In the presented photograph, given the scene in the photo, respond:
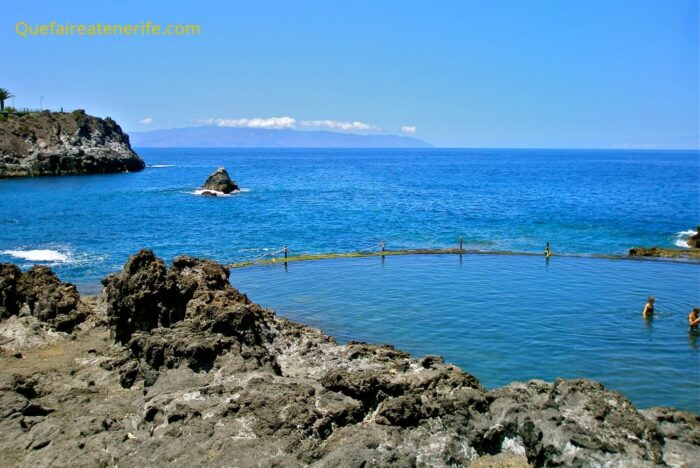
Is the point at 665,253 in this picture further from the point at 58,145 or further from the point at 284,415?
the point at 58,145

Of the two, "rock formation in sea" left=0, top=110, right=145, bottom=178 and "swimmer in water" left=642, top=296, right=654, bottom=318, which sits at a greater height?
"rock formation in sea" left=0, top=110, right=145, bottom=178

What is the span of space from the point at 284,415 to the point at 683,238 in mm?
65915

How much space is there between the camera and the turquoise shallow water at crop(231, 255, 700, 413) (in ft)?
82.5

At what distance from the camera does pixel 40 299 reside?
83.7 feet

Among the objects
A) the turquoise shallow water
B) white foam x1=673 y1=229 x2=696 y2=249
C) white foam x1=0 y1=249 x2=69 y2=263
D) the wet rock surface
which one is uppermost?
the wet rock surface

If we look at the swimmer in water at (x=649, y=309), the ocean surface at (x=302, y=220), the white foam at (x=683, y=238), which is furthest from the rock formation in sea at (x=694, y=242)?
the swimmer in water at (x=649, y=309)

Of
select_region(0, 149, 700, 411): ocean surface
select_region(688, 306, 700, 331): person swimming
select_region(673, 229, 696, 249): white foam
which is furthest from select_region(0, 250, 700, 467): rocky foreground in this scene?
select_region(673, 229, 696, 249): white foam

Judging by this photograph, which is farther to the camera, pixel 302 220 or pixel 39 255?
pixel 302 220

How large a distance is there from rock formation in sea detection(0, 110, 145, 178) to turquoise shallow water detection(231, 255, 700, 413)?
110 m

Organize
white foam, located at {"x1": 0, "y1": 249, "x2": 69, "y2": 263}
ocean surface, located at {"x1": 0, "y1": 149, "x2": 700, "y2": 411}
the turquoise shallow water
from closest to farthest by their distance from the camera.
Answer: the turquoise shallow water
ocean surface, located at {"x1": 0, "y1": 149, "x2": 700, "y2": 411}
white foam, located at {"x1": 0, "y1": 249, "x2": 69, "y2": 263}

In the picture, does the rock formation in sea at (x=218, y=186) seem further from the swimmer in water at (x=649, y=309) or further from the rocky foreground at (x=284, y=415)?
the rocky foreground at (x=284, y=415)

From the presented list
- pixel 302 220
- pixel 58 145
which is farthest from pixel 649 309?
pixel 58 145

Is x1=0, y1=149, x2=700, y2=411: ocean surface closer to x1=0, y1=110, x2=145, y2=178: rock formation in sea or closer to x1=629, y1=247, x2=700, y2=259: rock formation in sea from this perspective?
x1=629, y1=247, x2=700, y2=259: rock formation in sea

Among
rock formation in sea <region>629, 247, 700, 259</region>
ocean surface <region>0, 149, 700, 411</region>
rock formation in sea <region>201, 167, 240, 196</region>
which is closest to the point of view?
ocean surface <region>0, 149, 700, 411</region>
